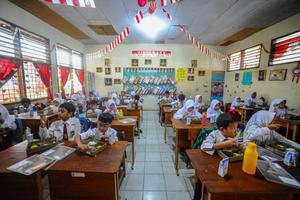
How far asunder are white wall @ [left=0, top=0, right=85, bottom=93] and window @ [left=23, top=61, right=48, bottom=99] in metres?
0.57

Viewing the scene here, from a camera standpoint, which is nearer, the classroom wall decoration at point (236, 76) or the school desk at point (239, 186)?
the school desk at point (239, 186)

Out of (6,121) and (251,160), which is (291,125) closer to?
(251,160)

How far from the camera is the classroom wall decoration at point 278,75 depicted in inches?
175

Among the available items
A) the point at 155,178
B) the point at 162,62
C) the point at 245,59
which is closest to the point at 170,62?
the point at 162,62

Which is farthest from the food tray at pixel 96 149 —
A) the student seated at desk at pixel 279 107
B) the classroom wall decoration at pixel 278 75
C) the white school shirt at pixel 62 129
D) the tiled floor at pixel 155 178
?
the classroom wall decoration at pixel 278 75

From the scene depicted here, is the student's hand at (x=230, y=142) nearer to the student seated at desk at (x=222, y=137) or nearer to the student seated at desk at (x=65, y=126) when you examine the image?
the student seated at desk at (x=222, y=137)

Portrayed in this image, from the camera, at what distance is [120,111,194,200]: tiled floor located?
210cm

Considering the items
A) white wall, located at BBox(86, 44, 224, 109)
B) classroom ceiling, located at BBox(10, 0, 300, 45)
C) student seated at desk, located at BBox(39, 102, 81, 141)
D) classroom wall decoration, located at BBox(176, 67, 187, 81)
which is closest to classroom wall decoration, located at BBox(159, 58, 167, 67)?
white wall, located at BBox(86, 44, 224, 109)

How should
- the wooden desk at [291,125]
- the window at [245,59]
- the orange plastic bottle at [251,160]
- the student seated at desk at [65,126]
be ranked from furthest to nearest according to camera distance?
the window at [245,59], the wooden desk at [291,125], the student seated at desk at [65,126], the orange plastic bottle at [251,160]

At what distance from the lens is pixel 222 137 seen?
1.69m

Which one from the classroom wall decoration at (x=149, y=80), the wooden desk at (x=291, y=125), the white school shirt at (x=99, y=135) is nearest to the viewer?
the white school shirt at (x=99, y=135)

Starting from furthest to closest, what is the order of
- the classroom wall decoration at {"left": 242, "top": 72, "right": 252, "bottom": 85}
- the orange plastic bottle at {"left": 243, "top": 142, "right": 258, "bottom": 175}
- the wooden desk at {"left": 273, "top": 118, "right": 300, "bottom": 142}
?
the classroom wall decoration at {"left": 242, "top": 72, "right": 252, "bottom": 85}
the wooden desk at {"left": 273, "top": 118, "right": 300, "bottom": 142}
the orange plastic bottle at {"left": 243, "top": 142, "right": 258, "bottom": 175}

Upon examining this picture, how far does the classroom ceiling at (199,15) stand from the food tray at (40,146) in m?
3.34

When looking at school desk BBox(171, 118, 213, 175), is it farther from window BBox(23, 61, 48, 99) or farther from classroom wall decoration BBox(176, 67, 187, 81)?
classroom wall decoration BBox(176, 67, 187, 81)
